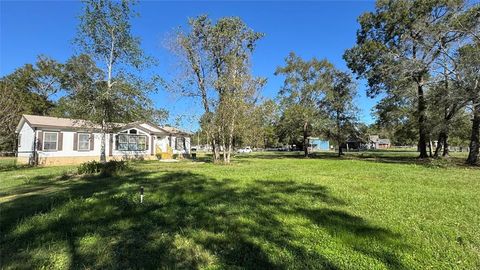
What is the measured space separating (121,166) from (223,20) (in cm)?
1391

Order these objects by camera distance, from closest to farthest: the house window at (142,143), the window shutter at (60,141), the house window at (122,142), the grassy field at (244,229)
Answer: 1. the grassy field at (244,229)
2. the window shutter at (60,141)
3. the house window at (122,142)
4. the house window at (142,143)

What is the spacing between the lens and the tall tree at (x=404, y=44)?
1938cm

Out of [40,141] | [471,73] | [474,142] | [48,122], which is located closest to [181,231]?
[471,73]

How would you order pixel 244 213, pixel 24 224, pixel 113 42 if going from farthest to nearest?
pixel 113 42 → pixel 244 213 → pixel 24 224

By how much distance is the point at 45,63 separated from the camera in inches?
1674

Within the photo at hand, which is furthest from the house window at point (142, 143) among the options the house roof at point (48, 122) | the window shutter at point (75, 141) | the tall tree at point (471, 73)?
the tall tree at point (471, 73)

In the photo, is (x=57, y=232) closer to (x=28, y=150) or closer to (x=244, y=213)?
(x=244, y=213)

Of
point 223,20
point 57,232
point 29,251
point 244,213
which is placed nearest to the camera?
point 29,251

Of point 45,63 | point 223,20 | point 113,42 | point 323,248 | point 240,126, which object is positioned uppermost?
point 45,63

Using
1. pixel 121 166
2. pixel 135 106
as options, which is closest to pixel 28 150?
pixel 135 106

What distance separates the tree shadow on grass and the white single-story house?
12.1 m

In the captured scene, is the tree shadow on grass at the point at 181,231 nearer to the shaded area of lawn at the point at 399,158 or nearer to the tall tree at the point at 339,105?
the shaded area of lawn at the point at 399,158

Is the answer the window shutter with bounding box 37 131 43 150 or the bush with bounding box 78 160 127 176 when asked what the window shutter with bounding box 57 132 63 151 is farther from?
the bush with bounding box 78 160 127 176

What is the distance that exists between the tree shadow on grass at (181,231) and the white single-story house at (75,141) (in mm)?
12110
